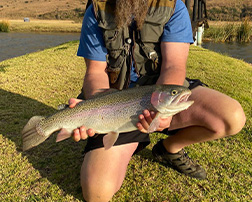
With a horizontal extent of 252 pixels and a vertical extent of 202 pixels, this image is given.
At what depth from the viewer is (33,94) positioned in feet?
20.1

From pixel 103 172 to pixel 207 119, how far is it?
1330 mm

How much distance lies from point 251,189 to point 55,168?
2.54 meters

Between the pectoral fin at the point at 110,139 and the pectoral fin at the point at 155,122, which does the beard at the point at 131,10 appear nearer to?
the pectoral fin at the point at 155,122

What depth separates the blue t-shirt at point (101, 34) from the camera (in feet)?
10.7

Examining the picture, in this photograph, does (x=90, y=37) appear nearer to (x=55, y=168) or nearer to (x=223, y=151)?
(x=55, y=168)

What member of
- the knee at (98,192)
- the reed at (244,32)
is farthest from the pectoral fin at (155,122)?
the reed at (244,32)

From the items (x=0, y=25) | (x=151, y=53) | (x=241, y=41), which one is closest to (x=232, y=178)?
(x=151, y=53)

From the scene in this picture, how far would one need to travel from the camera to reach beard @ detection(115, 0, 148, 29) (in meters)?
3.15

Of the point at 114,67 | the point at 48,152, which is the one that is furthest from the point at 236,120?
the point at 48,152

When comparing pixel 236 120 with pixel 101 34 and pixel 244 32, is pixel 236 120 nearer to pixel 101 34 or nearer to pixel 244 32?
pixel 101 34

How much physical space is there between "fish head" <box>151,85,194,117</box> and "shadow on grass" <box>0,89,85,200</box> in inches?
58.3

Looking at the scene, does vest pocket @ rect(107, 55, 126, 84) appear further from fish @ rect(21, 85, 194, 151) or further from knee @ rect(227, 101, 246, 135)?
knee @ rect(227, 101, 246, 135)

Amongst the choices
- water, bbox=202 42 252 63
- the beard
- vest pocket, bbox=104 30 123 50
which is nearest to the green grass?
vest pocket, bbox=104 30 123 50

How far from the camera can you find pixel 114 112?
264cm
